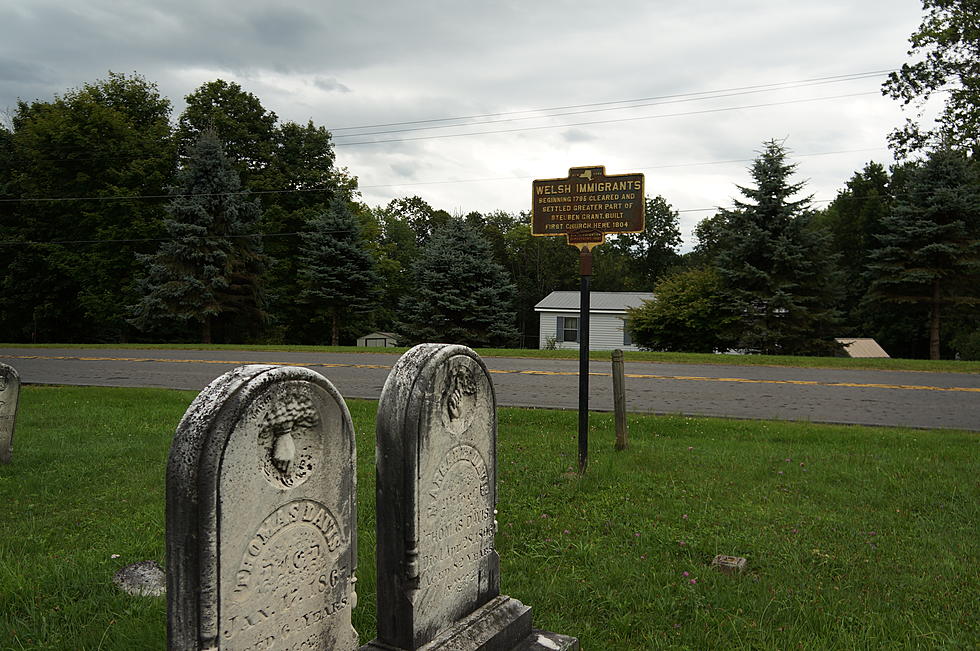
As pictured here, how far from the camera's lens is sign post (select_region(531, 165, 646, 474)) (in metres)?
6.50

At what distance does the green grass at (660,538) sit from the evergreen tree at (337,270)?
2397 cm

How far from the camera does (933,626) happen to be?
11.5 feet

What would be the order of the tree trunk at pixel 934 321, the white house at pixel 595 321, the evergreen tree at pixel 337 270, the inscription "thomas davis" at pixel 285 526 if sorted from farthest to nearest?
the white house at pixel 595 321 → the evergreen tree at pixel 337 270 → the tree trunk at pixel 934 321 → the inscription "thomas davis" at pixel 285 526

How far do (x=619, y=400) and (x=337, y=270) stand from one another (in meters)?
26.1

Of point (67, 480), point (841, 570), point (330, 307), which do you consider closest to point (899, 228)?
point (330, 307)

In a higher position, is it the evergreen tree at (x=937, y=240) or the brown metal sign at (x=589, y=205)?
the evergreen tree at (x=937, y=240)

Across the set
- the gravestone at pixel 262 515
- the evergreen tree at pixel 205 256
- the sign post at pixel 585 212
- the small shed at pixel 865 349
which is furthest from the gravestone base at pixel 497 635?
the small shed at pixel 865 349

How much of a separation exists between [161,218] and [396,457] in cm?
3419

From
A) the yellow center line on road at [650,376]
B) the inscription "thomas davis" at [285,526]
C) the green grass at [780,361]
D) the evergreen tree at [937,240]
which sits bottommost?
the yellow center line on road at [650,376]

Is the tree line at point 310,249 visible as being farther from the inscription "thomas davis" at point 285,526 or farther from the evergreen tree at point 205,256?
the inscription "thomas davis" at point 285,526

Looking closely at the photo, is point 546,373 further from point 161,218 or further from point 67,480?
point 161,218

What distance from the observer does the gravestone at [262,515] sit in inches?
80.4

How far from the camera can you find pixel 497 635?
319 centimetres

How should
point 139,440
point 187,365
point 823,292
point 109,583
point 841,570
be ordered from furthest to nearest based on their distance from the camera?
point 823,292 < point 187,365 < point 139,440 < point 841,570 < point 109,583
